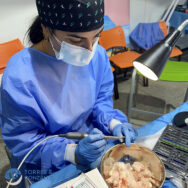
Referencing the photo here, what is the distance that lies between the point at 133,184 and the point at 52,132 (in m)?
0.45

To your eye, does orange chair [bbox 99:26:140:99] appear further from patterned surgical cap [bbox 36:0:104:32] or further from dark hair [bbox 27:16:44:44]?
patterned surgical cap [bbox 36:0:104:32]

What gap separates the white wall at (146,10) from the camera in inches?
129

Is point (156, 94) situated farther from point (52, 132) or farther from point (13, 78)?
point (13, 78)

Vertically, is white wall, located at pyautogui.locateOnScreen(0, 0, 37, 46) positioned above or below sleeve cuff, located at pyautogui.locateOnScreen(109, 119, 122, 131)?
above

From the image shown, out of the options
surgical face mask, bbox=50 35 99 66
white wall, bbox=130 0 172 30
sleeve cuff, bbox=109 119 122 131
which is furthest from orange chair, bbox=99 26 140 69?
surgical face mask, bbox=50 35 99 66

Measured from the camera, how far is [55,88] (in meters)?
0.96

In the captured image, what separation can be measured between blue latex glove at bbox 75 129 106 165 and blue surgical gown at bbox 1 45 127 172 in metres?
0.09

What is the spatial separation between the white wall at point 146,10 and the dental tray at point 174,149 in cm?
268

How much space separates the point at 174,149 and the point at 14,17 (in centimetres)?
227

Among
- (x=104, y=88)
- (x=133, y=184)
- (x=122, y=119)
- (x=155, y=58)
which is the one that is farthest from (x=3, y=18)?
(x=133, y=184)

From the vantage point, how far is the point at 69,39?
0.83 metres

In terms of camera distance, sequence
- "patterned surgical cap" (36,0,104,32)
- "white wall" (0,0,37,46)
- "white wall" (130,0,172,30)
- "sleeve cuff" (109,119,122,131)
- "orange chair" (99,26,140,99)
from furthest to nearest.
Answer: "white wall" (130,0,172,30) → "orange chair" (99,26,140,99) → "white wall" (0,0,37,46) → "sleeve cuff" (109,119,122,131) → "patterned surgical cap" (36,0,104,32)

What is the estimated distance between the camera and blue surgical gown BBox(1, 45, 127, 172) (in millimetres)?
853

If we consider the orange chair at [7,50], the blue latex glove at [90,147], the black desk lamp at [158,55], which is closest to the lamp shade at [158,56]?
the black desk lamp at [158,55]
